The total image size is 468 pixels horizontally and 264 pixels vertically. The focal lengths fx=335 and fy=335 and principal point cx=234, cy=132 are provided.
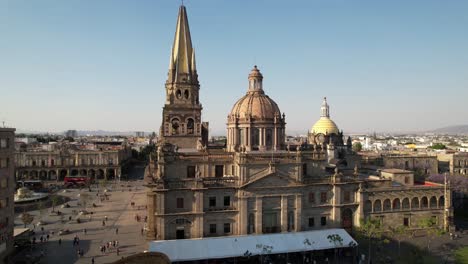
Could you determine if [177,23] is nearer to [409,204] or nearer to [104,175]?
[409,204]

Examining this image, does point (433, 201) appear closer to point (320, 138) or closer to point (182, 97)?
point (320, 138)

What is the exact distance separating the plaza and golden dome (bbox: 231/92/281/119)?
20090 mm

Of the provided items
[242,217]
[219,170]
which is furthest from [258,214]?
[219,170]

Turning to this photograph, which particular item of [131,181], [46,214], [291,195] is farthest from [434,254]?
[131,181]

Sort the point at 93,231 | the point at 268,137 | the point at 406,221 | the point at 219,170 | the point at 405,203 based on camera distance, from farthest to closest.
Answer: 1. the point at 93,231
2. the point at 268,137
3. the point at 405,203
4. the point at 406,221
5. the point at 219,170

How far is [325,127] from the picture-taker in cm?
5828

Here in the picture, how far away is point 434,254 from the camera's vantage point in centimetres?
3531

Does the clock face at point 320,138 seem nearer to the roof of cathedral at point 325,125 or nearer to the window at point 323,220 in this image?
the roof of cathedral at point 325,125

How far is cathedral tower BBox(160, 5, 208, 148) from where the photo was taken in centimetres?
4866

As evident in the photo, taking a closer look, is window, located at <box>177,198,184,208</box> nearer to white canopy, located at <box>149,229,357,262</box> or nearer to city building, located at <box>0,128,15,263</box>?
white canopy, located at <box>149,229,357,262</box>

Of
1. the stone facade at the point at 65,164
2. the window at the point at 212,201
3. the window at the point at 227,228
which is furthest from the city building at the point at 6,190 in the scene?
the stone facade at the point at 65,164

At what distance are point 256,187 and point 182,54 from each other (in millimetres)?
24527

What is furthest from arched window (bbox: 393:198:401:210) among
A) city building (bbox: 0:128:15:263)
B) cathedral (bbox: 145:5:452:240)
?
city building (bbox: 0:128:15:263)

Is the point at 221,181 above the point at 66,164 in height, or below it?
above
